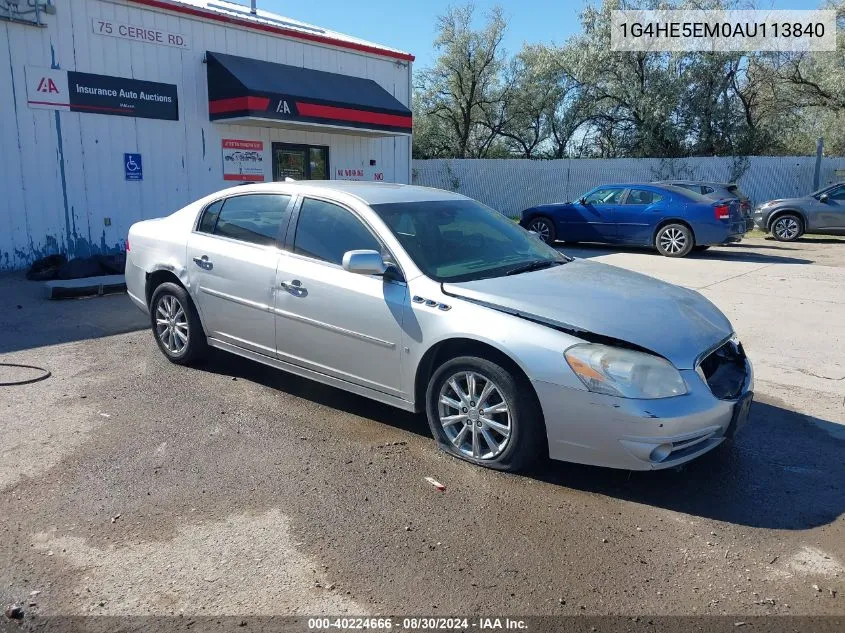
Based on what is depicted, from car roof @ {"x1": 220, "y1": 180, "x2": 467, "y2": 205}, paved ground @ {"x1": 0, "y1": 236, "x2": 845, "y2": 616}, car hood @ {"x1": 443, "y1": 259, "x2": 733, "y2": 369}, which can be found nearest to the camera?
paved ground @ {"x1": 0, "y1": 236, "x2": 845, "y2": 616}

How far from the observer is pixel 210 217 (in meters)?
5.68

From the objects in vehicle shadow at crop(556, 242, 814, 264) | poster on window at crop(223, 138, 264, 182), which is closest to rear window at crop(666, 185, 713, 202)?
vehicle shadow at crop(556, 242, 814, 264)

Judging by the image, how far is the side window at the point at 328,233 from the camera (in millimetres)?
4645

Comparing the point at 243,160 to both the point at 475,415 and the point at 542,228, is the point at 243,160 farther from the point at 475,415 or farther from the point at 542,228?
the point at 475,415

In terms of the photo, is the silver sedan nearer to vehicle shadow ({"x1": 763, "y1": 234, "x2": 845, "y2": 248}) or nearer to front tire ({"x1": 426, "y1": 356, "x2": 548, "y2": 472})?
front tire ({"x1": 426, "y1": 356, "x2": 548, "y2": 472})

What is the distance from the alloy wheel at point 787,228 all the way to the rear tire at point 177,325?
15625 mm

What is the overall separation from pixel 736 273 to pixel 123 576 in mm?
10957

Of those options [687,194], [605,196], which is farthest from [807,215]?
[605,196]

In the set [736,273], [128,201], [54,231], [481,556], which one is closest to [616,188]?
[736,273]

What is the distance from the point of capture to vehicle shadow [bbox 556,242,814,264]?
13438mm

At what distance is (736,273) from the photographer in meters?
11.6

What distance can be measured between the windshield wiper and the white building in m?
8.71

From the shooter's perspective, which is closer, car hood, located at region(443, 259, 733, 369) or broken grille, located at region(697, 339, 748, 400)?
car hood, located at region(443, 259, 733, 369)

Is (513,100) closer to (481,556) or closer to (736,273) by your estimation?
(736,273)
